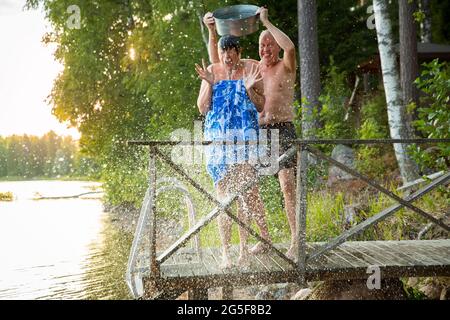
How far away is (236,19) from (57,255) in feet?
22.8

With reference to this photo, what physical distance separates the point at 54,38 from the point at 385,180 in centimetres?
1280

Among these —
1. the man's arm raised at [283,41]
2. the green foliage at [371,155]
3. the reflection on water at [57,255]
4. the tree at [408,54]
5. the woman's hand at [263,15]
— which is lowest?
the reflection on water at [57,255]

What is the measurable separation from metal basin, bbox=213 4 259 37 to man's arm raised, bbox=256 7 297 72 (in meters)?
0.23

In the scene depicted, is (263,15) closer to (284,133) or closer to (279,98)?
(279,98)

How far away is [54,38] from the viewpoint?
58.1 ft

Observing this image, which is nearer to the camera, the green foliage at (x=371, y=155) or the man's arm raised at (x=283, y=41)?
the man's arm raised at (x=283, y=41)

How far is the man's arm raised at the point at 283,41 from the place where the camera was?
400cm

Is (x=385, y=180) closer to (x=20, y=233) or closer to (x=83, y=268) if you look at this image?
(x=83, y=268)

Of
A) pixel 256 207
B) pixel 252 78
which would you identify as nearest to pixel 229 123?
pixel 252 78

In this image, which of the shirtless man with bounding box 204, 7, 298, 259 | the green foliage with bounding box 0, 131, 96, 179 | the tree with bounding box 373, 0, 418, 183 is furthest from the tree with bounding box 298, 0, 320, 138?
the green foliage with bounding box 0, 131, 96, 179

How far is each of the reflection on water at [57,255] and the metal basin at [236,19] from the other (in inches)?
155

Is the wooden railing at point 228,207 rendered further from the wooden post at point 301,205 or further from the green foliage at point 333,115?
the green foliage at point 333,115

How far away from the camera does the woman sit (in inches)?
152

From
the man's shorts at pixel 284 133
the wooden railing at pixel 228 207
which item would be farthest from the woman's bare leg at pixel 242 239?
the man's shorts at pixel 284 133
